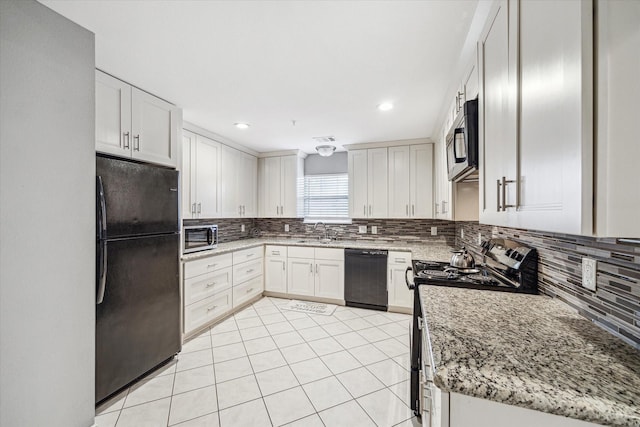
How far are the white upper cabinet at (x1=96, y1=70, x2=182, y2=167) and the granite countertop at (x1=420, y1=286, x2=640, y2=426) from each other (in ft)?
7.92

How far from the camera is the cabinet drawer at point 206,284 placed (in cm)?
273

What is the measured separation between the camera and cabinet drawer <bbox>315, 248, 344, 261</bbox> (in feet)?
12.4

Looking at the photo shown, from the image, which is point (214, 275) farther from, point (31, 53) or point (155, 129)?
point (31, 53)

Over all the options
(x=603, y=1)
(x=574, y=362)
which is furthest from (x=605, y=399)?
(x=603, y=1)

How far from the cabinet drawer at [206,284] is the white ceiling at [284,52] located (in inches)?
68.8

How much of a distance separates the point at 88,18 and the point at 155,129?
1024mm

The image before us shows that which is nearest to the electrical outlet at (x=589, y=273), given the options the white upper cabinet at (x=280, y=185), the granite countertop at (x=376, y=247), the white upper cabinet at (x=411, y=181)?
the granite countertop at (x=376, y=247)

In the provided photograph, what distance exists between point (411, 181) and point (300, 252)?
1884 mm

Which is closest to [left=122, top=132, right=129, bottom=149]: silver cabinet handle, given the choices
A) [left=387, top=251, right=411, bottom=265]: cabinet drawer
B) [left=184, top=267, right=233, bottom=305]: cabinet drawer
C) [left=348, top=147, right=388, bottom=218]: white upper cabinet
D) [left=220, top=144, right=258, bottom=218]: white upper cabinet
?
[left=184, top=267, right=233, bottom=305]: cabinet drawer

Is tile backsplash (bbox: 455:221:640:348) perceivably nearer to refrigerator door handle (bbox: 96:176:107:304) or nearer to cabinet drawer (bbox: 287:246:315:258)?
refrigerator door handle (bbox: 96:176:107:304)

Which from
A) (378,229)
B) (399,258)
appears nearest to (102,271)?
(399,258)

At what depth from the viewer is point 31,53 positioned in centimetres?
134

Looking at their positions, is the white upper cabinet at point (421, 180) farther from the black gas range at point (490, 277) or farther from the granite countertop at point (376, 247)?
the black gas range at point (490, 277)

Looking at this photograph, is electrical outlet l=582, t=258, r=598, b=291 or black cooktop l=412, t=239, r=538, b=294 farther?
black cooktop l=412, t=239, r=538, b=294
